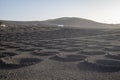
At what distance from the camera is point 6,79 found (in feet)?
25.6

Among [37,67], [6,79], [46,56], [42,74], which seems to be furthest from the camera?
[46,56]

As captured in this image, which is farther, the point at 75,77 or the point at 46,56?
the point at 46,56

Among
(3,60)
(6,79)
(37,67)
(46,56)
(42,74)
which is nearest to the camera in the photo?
(6,79)

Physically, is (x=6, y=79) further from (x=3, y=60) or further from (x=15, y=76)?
(x=3, y=60)

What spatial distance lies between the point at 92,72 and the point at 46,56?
431cm

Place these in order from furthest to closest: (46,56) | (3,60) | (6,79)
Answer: (46,56) → (3,60) → (6,79)

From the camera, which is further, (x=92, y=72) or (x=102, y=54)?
(x=102, y=54)

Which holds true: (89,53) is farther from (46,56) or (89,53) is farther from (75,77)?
(75,77)

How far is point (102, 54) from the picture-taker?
12.5 meters

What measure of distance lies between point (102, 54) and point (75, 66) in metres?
3.24

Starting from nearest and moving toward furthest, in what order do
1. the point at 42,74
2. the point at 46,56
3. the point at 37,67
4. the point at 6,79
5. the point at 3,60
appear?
the point at 6,79, the point at 42,74, the point at 37,67, the point at 3,60, the point at 46,56

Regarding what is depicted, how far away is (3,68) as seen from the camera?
32.2 feet

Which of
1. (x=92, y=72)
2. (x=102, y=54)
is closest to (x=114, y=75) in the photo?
(x=92, y=72)

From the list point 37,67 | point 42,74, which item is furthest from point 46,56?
point 42,74
